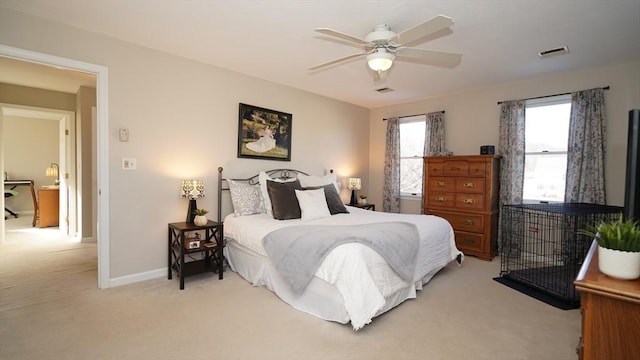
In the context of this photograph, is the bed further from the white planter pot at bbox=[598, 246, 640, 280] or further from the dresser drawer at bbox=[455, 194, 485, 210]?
the white planter pot at bbox=[598, 246, 640, 280]

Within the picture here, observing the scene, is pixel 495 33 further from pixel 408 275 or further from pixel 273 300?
pixel 273 300

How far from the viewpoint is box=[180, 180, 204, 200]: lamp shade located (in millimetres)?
3465

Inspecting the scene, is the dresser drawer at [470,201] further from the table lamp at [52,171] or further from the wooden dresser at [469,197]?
the table lamp at [52,171]

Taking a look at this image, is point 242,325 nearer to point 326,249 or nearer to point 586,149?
point 326,249

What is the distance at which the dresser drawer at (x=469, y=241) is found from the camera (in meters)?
4.42

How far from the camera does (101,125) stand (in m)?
3.08

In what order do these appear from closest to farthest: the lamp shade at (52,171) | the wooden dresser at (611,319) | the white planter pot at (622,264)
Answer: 1. the wooden dresser at (611,319)
2. the white planter pot at (622,264)
3. the lamp shade at (52,171)

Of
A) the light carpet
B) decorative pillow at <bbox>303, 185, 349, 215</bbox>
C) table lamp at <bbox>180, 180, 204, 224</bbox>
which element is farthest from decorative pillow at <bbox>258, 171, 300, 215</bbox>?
the light carpet

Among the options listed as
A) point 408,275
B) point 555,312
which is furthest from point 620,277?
point 555,312

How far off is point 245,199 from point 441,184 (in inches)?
123

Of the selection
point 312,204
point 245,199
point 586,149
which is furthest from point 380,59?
point 586,149

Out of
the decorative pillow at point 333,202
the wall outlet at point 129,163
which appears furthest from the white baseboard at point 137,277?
the decorative pillow at point 333,202

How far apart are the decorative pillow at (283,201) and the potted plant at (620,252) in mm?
2823

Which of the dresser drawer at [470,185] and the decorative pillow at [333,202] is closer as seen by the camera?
the decorative pillow at [333,202]
